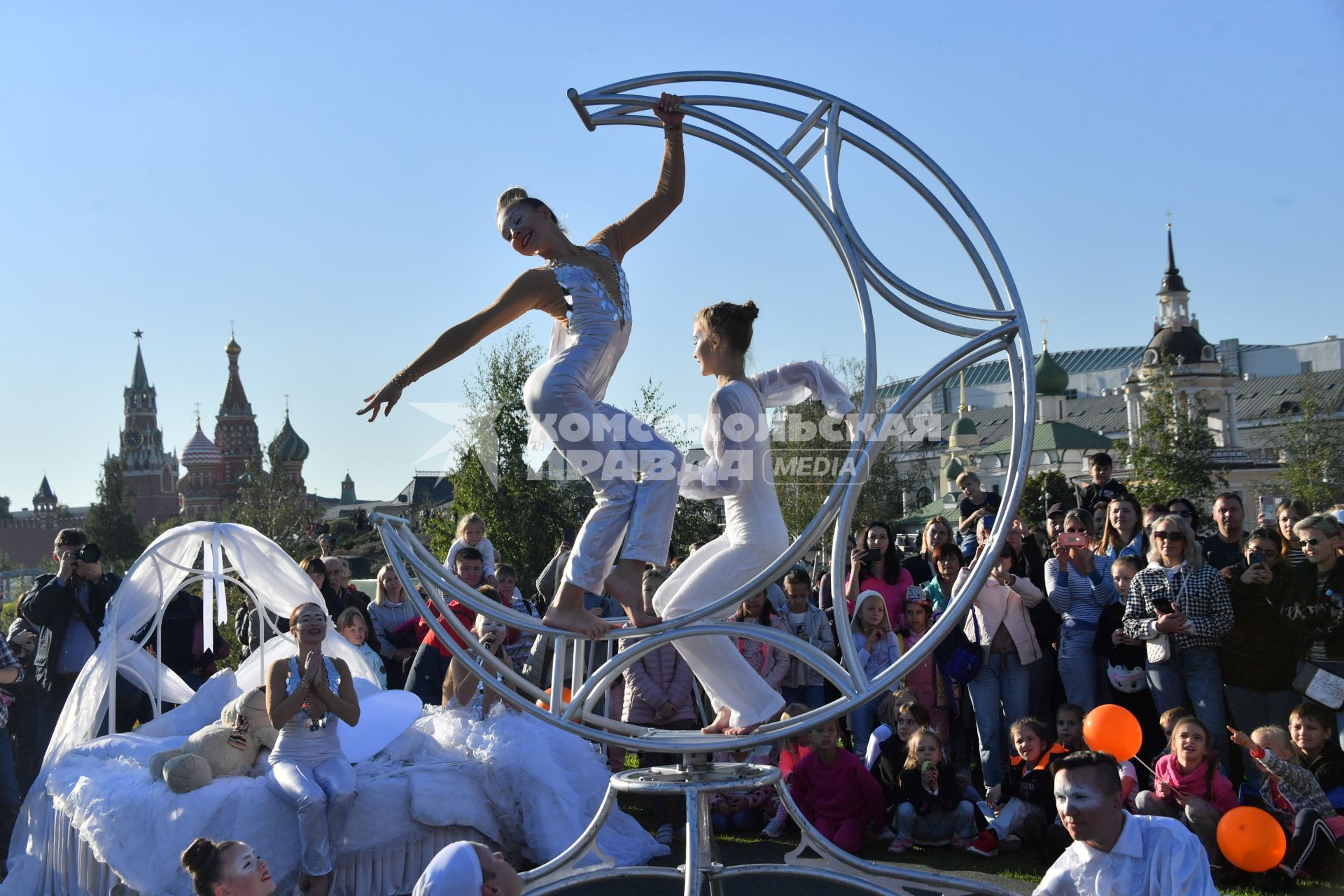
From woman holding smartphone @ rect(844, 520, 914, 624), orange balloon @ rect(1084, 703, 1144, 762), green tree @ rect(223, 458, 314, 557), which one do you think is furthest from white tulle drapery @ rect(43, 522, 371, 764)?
green tree @ rect(223, 458, 314, 557)

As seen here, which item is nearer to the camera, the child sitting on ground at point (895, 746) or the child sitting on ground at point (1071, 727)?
the child sitting on ground at point (1071, 727)

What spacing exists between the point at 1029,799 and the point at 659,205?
3.73 metres

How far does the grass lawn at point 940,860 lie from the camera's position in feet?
18.8

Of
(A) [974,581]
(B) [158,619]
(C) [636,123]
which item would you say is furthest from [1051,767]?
(B) [158,619]

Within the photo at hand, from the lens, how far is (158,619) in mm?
7703

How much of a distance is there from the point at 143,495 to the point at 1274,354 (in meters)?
101

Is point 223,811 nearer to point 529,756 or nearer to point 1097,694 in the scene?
point 529,756

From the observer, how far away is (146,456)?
12900cm

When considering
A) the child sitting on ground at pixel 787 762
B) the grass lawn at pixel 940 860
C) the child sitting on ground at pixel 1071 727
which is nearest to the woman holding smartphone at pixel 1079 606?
the child sitting on ground at pixel 1071 727

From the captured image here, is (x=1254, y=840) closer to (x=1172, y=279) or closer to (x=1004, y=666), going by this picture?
(x=1004, y=666)

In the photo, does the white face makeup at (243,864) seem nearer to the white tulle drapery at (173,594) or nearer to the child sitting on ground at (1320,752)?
the white tulle drapery at (173,594)

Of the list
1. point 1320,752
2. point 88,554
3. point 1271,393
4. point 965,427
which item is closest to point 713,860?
point 1320,752

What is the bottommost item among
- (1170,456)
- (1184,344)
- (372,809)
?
(372,809)

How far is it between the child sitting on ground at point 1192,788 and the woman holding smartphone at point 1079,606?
44.7 inches
